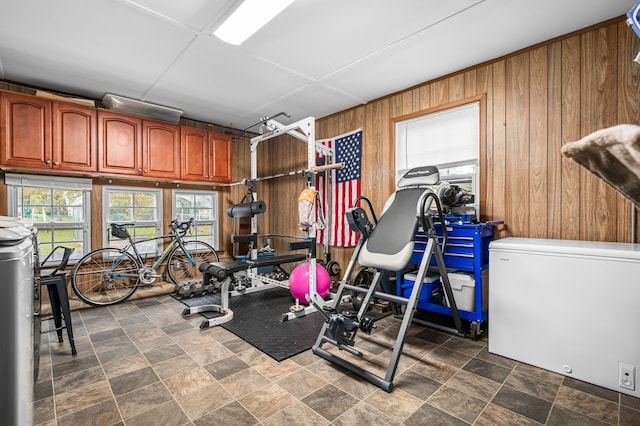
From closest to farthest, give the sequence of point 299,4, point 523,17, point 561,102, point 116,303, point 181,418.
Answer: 1. point 181,418
2. point 299,4
3. point 523,17
4. point 561,102
5. point 116,303

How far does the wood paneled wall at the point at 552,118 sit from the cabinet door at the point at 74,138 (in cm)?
429

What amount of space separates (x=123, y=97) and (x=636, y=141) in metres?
4.99

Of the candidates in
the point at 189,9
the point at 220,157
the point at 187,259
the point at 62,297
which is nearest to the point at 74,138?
the point at 220,157

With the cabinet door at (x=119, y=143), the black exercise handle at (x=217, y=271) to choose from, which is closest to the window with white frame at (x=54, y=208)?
the cabinet door at (x=119, y=143)

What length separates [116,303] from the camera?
12.7 ft

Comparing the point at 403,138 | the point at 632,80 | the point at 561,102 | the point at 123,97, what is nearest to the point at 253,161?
the point at 123,97

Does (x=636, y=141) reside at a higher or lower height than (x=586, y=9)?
lower

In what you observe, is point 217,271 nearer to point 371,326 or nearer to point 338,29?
point 371,326

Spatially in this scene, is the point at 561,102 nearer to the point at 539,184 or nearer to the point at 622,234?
the point at 539,184

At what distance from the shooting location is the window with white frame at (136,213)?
4.29 m

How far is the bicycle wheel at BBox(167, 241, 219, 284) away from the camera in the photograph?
15.0ft

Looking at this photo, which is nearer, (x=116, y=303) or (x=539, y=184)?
(x=539, y=184)

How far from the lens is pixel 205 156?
4.82m

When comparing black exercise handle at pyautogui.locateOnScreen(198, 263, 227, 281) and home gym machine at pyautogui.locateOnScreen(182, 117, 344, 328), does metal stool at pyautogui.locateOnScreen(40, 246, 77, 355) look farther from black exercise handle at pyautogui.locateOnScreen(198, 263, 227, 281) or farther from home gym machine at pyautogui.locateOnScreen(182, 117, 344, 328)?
black exercise handle at pyautogui.locateOnScreen(198, 263, 227, 281)
